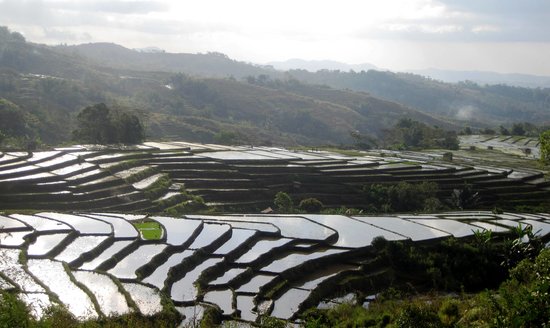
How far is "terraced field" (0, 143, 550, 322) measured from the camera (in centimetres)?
1255

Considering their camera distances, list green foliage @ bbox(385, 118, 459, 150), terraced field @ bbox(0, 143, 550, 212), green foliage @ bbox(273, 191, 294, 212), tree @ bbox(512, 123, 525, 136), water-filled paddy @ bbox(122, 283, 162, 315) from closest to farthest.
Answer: water-filled paddy @ bbox(122, 283, 162, 315)
terraced field @ bbox(0, 143, 550, 212)
green foliage @ bbox(273, 191, 294, 212)
green foliage @ bbox(385, 118, 459, 150)
tree @ bbox(512, 123, 525, 136)

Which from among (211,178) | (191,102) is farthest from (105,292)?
(191,102)

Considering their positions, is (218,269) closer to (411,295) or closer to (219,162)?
(411,295)

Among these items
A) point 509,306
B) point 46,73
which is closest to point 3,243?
point 509,306

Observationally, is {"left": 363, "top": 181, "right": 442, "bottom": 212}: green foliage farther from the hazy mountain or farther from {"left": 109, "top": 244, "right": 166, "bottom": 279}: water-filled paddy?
the hazy mountain

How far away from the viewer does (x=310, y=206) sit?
969 inches

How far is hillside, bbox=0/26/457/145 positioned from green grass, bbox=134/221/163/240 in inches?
1660

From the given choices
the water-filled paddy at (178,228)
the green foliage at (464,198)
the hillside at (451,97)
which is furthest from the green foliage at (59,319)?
the hillside at (451,97)

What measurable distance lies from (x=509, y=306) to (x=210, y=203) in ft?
57.5

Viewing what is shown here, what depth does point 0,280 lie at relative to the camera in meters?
11.9

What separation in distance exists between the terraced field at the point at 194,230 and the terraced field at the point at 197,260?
36 millimetres

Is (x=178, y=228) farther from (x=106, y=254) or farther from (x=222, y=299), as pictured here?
(x=222, y=299)

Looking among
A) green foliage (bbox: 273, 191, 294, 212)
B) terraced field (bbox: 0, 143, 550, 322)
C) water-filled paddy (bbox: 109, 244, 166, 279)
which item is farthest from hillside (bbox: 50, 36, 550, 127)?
water-filled paddy (bbox: 109, 244, 166, 279)

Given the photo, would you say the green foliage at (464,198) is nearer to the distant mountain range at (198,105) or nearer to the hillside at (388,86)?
the distant mountain range at (198,105)
